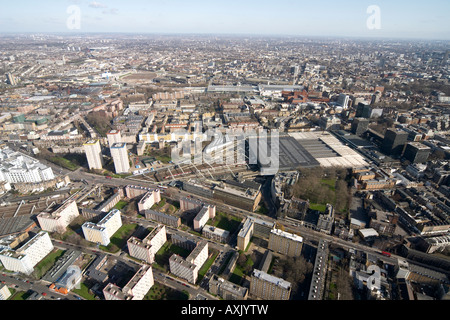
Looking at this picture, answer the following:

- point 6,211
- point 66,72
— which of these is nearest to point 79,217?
point 6,211

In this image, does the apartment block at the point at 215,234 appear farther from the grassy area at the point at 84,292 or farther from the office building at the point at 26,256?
the office building at the point at 26,256

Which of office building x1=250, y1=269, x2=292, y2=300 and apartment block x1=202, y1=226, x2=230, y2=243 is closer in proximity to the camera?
office building x1=250, y1=269, x2=292, y2=300

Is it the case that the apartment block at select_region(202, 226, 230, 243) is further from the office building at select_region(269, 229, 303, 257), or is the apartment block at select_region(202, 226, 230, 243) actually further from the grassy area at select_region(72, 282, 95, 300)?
the grassy area at select_region(72, 282, 95, 300)

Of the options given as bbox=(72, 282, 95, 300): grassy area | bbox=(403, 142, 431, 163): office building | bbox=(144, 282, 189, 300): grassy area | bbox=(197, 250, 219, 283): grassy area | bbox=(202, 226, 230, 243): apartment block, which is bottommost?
bbox=(144, 282, 189, 300): grassy area

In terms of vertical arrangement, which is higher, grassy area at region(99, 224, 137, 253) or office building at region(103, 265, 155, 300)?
office building at region(103, 265, 155, 300)

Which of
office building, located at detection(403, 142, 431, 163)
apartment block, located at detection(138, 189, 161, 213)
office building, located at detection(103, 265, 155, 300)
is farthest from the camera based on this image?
office building, located at detection(403, 142, 431, 163)

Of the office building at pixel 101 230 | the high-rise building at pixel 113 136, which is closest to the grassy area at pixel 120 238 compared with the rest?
the office building at pixel 101 230

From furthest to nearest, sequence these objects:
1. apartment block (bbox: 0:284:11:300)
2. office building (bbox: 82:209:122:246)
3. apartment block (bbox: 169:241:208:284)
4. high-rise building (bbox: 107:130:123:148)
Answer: high-rise building (bbox: 107:130:123:148)
office building (bbox: 82:209:122:246)
apartment block (bbox: 169:241:208:284)
apartment block (bbox: 0:284:11:300)

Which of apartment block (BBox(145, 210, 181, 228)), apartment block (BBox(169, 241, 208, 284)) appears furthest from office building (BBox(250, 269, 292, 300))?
apartment block (BBox(145, 210, 181, 228))
